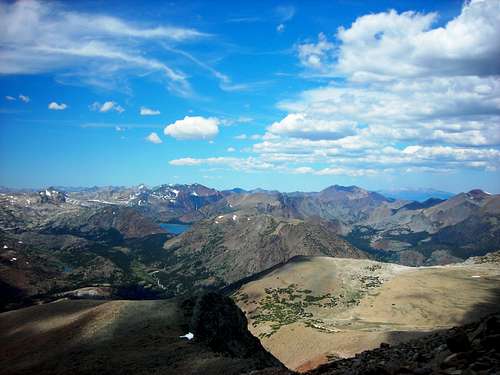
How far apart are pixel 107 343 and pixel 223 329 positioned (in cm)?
1799

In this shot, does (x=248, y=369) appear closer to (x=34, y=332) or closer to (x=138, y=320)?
(x=138, y=320)

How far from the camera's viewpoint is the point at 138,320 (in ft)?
220

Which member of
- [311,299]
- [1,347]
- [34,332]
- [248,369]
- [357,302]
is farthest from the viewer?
[311,299]

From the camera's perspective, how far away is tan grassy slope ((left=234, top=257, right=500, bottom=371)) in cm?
10781

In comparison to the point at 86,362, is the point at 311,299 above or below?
below

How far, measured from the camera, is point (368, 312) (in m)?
158

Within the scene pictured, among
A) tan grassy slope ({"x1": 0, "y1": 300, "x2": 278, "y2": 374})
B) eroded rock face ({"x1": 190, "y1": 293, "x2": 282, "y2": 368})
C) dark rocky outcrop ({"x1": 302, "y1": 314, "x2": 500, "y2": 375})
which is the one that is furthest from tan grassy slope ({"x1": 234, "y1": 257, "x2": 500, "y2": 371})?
dark rocky outcrop ({"x1": 302, "y1": 314, "x2": 500, "y2": 375})

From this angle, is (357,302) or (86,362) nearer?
(86,362)

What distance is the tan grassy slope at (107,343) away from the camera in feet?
163

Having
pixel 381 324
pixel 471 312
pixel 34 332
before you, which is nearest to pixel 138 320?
pixel 34 332

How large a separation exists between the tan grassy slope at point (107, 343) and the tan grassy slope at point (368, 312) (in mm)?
40278

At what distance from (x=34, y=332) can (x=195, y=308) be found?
28354 mm

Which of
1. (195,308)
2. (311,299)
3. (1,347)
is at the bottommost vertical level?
(311,299)

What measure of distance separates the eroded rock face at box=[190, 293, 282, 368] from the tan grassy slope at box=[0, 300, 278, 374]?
291 cm
